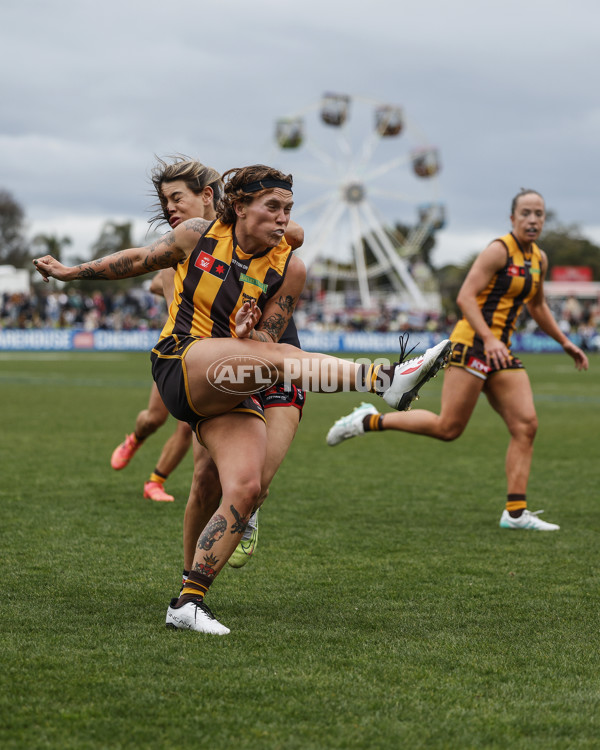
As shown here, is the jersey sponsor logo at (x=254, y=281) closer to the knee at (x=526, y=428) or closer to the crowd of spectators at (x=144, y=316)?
the knee at (x=526, y=428)

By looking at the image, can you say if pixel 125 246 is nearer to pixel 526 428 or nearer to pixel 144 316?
pixel 144 316

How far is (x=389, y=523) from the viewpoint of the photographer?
666 cm

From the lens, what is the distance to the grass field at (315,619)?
296 cm

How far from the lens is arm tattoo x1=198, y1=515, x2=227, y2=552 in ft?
13.0

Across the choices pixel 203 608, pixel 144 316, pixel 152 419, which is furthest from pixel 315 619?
pixel 144 316

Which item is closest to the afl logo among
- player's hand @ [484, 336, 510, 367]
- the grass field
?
the grass field

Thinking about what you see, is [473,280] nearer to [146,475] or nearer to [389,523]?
[389,523]

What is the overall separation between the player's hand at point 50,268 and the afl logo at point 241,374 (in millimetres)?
815

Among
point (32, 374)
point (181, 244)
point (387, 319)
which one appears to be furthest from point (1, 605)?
point (387, 319)

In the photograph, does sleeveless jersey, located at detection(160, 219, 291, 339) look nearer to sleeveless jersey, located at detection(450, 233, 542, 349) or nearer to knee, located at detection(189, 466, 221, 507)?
knee, located at detection(189, 466, 221, 507)

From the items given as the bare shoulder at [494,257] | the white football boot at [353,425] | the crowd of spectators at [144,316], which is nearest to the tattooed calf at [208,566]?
the bare shoulder at [494,257]

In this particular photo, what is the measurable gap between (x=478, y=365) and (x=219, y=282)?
3.12m

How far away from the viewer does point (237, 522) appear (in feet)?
13.0

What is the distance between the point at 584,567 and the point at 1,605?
3131mm
